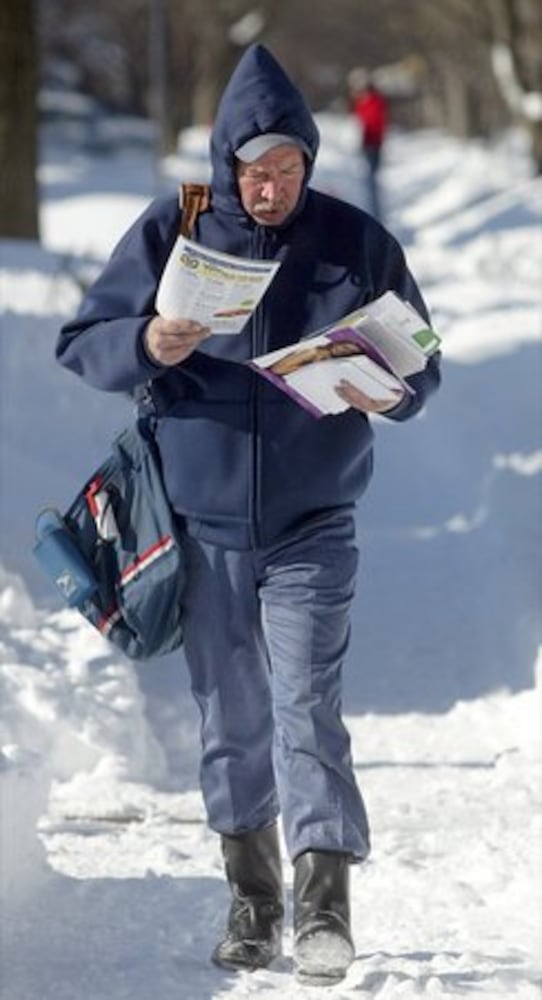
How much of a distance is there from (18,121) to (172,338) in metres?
13.1

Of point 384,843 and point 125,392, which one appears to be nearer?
point 125,392

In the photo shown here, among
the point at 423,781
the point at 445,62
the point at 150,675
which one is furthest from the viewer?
the point at 445,62

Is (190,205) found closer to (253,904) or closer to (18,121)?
(253,904)

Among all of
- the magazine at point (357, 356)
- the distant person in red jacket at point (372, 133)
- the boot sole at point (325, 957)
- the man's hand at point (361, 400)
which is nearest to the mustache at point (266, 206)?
the magazine at point (357, 356)

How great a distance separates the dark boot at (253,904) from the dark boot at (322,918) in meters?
0.11

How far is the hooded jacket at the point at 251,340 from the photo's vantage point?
180 inches

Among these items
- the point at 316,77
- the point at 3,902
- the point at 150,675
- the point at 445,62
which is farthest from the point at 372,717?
the point at 316,77

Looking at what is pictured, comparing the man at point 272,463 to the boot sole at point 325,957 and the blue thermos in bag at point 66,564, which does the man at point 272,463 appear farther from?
the blue thermos in bag at point 66,564

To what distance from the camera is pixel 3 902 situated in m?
5.17

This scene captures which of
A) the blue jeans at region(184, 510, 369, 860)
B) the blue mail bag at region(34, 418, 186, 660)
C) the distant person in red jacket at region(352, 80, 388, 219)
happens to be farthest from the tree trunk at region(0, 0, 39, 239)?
the blue jeans at region(184, 510, 369, 860)

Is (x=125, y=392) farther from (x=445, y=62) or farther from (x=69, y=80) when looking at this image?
(x=445, y=62)

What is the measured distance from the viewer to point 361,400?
178 inches

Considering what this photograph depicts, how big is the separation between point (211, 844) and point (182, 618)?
1139 millimetres

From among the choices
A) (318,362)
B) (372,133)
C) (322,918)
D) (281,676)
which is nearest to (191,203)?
(318,362)
